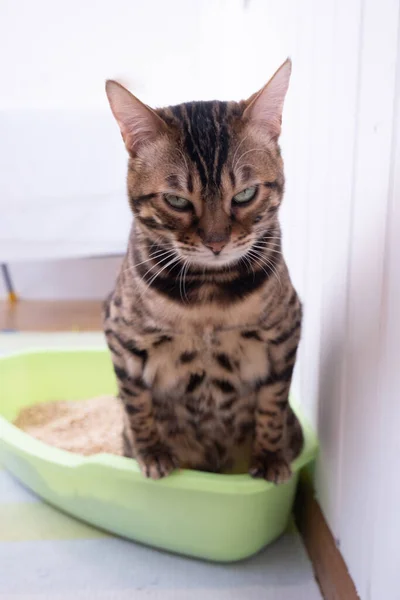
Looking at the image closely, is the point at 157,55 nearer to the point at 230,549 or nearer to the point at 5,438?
the point at 5,438

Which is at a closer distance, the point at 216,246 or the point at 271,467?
the point at 216,246

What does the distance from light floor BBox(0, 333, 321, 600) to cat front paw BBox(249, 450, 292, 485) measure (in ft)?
0.57

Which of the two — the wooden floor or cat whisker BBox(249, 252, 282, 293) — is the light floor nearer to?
cat whisker BBox(249, 252, 282, 293)

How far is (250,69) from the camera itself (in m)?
1.40

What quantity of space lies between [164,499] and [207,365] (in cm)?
25

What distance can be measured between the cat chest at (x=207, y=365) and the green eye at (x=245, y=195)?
8.2 inches

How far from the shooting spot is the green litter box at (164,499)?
89cm

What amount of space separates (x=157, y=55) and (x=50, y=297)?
1155mm

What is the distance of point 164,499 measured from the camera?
3.01 feet

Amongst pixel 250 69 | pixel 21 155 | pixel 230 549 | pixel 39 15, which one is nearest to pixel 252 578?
pixel 230 549

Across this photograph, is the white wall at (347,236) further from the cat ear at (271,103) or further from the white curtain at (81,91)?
the white curtain at (81,91)

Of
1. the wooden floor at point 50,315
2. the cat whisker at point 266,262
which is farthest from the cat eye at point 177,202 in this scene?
the wooden floor at point 50,315

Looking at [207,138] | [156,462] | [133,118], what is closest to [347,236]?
[207,138]

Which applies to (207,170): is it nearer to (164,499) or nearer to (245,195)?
(245,195)
